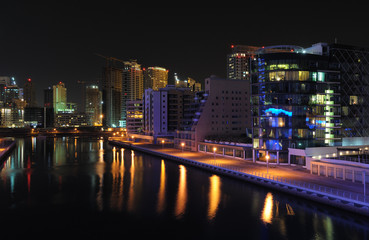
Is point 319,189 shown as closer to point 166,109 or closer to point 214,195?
point 214,195

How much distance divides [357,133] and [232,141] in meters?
26.0

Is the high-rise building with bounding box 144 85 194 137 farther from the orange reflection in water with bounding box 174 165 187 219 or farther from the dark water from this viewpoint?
the dark water

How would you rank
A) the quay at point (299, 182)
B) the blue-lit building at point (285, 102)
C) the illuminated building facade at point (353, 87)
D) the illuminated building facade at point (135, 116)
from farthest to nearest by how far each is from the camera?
the illuminated building facade at point (135, 116) < the illuminated building facade at point (353, 87) < the blue-lit building at point (285, 102) < the quay at point (299, 182)

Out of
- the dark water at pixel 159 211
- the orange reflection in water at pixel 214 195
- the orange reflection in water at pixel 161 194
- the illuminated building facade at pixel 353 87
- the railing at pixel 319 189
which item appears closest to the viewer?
the dark water at pixel 159 211

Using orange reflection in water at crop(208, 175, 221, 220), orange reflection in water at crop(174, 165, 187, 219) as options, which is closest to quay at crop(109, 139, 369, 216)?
orange reflection in water at crop(208, 175, 221, 220)

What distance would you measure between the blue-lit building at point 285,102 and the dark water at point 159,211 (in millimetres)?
11590

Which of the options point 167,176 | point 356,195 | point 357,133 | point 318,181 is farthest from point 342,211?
point 357,133

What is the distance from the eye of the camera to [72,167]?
206 feet

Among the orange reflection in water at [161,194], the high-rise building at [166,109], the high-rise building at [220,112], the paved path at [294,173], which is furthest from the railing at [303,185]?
the high-rise building at [166,109]

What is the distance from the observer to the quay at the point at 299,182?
101 feet

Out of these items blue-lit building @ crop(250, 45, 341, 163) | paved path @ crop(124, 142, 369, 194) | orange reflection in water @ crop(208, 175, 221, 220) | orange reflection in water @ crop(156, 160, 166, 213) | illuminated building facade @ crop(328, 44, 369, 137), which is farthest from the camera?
illuminated building facade @ crop(328, 44, 369, 137)

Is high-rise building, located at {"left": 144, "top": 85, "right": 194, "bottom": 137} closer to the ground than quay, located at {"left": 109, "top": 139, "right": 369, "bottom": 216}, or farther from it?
farther from it

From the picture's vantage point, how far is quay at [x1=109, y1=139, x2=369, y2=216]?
1209 inches

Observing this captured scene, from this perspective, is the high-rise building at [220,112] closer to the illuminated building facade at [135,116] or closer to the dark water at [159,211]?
the dark water at [159,211]
